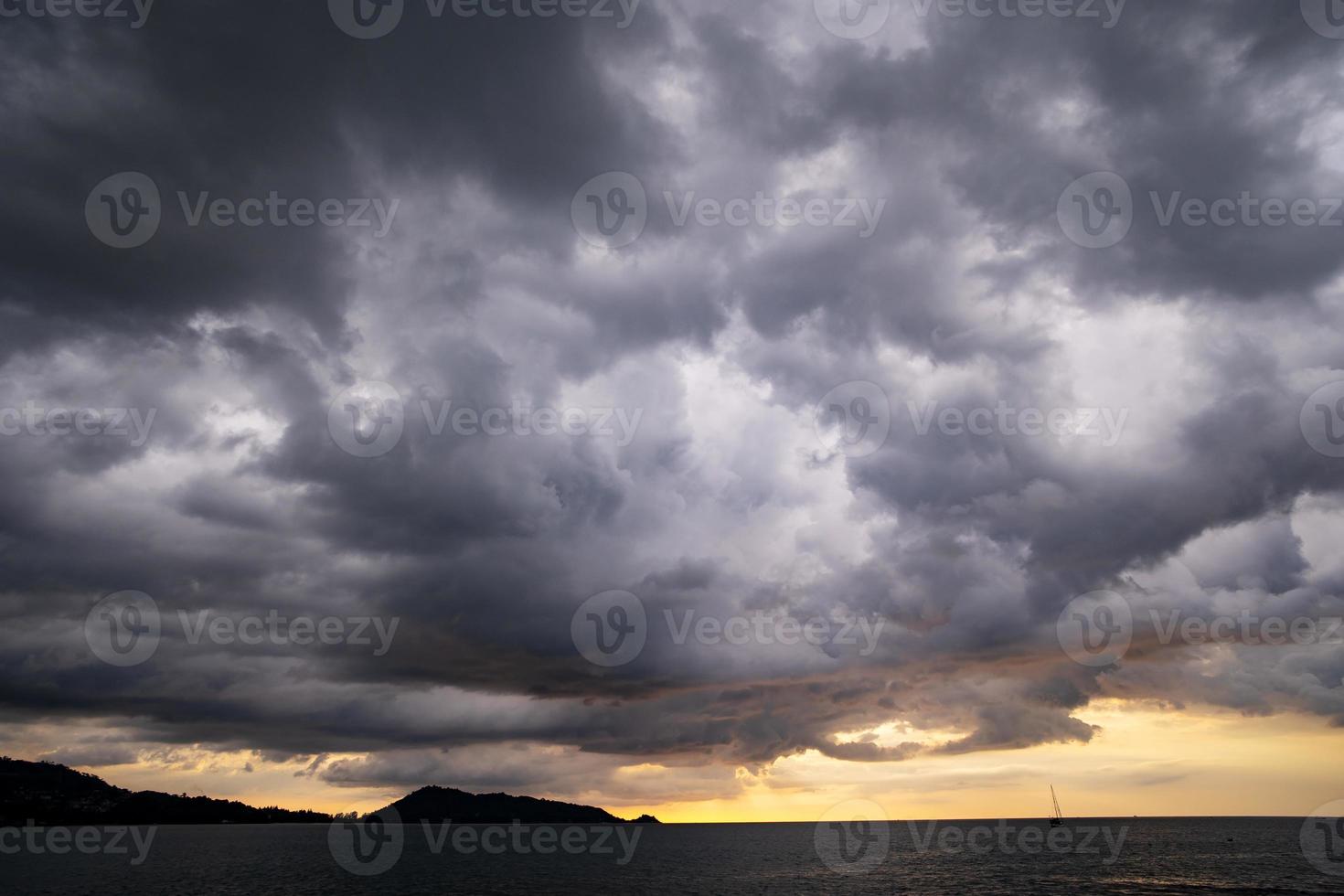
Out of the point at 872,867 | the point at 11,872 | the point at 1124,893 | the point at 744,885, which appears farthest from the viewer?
the point at 11,872

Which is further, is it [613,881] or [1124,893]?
[613,881]

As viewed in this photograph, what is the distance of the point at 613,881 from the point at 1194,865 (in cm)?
13136

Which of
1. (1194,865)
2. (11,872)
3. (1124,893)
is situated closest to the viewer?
(1124,893)

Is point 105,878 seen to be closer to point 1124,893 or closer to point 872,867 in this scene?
point 872,867

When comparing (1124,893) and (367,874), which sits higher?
(1124,893)

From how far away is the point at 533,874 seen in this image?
191 meters

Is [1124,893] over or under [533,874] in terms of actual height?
over

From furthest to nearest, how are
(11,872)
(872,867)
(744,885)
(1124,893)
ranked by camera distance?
(11,872)
(872,867)
(744,885)
(1124,893)

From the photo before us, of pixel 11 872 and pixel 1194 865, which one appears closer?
pixel 1194 865

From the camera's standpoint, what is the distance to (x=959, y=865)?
18512 cm

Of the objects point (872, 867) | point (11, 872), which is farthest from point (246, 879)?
point (872, 867)

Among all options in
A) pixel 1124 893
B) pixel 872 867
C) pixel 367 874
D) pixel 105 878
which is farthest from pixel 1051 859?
pixel 105 878

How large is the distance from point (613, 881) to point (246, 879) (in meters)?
84.9

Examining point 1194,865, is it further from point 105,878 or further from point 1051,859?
point 105,878
